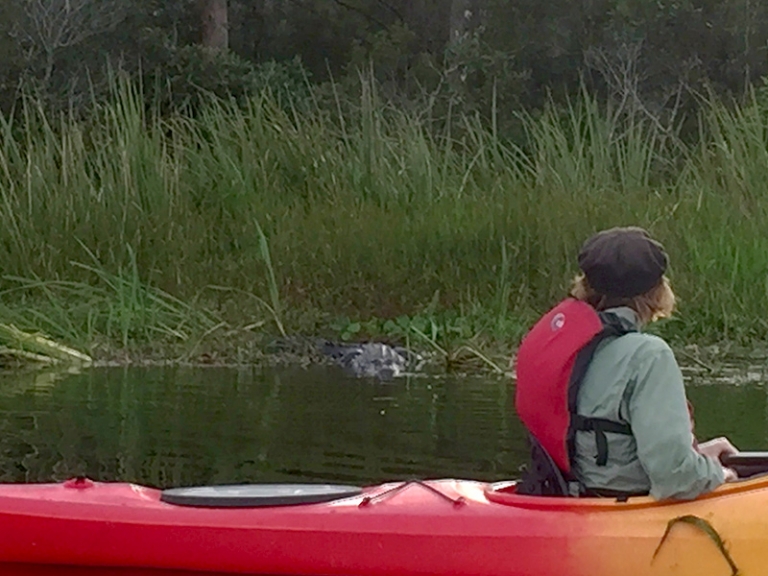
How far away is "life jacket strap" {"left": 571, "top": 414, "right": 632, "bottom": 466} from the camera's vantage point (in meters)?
3.98

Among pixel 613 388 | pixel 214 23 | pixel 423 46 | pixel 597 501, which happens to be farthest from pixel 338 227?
pixel 423 46

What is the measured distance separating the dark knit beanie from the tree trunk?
16.9 metres

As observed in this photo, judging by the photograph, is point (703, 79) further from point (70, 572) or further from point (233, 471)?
point (70, 572)

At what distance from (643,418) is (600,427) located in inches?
5.7

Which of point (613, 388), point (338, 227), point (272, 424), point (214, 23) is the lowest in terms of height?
point (272, 424)

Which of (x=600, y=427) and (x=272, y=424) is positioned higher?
(x=600, y=427)

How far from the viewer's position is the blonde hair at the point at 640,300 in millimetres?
4055

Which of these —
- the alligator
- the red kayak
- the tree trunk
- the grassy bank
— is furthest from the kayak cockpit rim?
the tree trunk

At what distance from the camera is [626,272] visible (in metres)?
4.02

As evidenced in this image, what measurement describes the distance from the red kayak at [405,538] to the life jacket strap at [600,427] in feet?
0.59

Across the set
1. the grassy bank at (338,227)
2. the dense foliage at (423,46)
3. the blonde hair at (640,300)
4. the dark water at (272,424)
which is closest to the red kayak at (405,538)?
the blonde hair at (640,300)

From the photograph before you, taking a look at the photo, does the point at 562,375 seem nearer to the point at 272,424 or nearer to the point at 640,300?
the point at 640,300

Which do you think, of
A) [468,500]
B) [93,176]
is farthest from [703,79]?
[468,500]

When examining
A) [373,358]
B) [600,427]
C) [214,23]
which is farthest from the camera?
[214,23]
